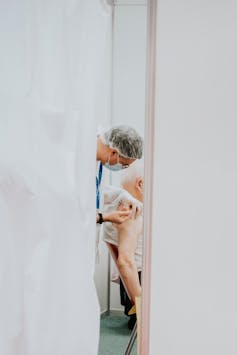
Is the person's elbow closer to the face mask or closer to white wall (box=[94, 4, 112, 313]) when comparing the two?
white wall (box=[94, 4, 112, 313])

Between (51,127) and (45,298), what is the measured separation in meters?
0.46

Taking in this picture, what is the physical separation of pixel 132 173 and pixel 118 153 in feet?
0.33

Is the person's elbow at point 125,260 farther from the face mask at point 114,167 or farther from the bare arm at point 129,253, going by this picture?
the face mask at point 114,167

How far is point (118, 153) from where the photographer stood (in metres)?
1.38

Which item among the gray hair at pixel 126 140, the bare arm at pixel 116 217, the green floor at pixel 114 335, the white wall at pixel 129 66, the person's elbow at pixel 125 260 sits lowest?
the green floor at pixel 114 335

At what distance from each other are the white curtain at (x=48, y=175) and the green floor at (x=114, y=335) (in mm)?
167

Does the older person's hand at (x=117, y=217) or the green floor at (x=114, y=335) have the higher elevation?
the older person's hand at (x=117, y=217)

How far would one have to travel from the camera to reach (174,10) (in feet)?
3.86

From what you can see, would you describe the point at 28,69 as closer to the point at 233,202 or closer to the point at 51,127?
the point at 51,127

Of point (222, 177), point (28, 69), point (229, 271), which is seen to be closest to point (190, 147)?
point (222, 177)

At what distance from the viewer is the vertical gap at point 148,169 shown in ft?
3.89

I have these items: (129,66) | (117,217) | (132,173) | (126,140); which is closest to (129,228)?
(117,217)

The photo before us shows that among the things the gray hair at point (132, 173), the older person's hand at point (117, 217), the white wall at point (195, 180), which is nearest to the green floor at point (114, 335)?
the white wall at point (195, 180)

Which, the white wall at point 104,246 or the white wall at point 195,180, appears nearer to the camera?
the white wall at point 195,180
